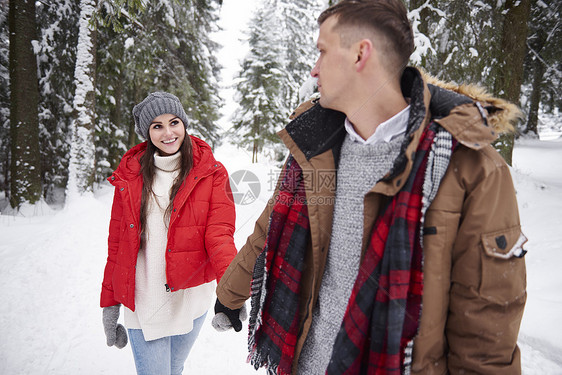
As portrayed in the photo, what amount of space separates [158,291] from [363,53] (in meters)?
2.28

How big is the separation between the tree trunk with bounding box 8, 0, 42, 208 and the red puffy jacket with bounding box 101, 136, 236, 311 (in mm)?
7952

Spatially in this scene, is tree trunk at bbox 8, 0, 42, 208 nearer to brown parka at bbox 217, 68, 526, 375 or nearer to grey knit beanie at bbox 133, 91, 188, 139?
grey knit beanie at bbox 133, 91, 188, 139

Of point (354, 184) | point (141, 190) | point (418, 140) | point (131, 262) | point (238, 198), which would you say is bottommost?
point (238, 198)

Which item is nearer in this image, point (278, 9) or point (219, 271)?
point (219, 271)

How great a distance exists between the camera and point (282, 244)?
1623 mm

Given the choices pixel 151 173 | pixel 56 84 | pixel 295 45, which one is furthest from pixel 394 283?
pixel 295 45

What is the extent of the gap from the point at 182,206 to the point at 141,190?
0.39 metres

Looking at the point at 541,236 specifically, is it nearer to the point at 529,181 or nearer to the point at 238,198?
the point at 529,181

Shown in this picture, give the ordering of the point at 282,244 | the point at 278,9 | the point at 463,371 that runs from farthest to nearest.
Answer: the point at 278,9, the point at 282,244, the point at 463,371

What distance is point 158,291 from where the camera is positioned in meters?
2.26

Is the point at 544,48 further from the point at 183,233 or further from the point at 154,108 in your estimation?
the point at 183,233

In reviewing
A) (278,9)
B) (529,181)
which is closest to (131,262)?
(529,181)

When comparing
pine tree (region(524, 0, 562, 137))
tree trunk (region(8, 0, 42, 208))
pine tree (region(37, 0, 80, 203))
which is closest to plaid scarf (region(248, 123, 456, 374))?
tree trunk (region(8, 0, 42, 208))

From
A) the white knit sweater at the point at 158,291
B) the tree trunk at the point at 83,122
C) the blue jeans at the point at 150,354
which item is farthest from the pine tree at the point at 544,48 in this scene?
the tree trunk at the point at 83,122
